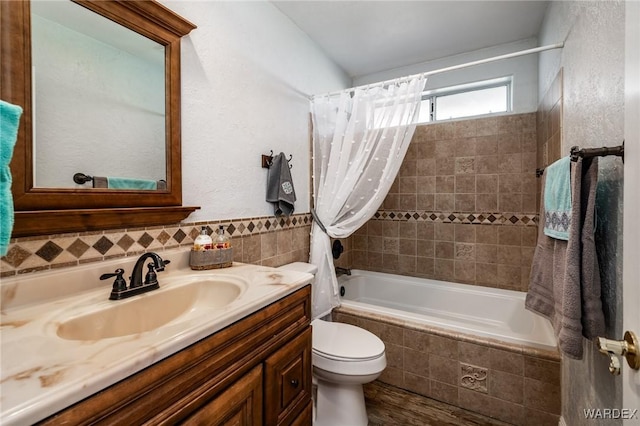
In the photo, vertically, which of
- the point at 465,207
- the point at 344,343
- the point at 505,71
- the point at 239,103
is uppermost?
the point at 505,71

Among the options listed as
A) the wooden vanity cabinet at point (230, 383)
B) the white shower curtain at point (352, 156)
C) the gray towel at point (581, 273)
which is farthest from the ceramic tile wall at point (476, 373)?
the wooden vanity cabinet at point (230, 383)

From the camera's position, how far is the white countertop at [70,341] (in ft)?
1.53

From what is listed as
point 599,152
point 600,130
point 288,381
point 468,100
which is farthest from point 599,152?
point 468,100

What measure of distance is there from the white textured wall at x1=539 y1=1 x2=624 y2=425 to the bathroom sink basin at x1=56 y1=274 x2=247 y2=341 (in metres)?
1.25

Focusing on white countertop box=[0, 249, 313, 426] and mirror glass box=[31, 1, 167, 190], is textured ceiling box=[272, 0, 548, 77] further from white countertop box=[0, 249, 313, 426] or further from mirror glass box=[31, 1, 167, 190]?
white countertop box=[0, 249, 313, 426]

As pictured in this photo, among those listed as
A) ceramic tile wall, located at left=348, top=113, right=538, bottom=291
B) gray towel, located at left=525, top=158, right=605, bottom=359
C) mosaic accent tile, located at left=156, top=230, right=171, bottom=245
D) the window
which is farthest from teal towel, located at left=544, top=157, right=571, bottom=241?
the window

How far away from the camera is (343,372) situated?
56.9 inches

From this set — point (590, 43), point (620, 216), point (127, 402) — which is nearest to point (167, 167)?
point (127, 402)

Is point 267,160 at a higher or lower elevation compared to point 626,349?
higher

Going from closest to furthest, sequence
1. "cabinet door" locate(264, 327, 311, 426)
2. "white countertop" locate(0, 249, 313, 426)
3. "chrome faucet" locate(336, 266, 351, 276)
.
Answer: "white countertop" locate(0, 249, 313, 426) → "cabinet door" locate(264, 327, 311, 426) → "chrome faucet" locate(336, 266, 351, 276)

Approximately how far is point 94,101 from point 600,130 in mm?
1896

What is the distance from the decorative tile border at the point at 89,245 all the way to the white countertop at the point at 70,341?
0.03 m

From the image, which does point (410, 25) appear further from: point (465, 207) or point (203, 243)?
point (203, 243)

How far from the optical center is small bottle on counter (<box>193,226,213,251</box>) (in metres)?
1.33
